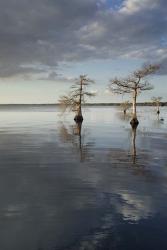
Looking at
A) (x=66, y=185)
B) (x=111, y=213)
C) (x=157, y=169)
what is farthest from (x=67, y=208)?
(x=157, y=169)

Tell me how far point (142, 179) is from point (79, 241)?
8.19 meters

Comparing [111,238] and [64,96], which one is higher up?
[64,96]

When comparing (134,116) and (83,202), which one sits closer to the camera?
(83,202)

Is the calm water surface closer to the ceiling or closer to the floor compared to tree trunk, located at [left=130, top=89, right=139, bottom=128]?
closer to the floor

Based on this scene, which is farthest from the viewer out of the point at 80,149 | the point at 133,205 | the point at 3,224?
the point at 80,149

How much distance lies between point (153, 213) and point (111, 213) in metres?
1.32

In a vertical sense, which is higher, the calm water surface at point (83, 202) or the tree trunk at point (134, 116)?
the tree trunk at point (134, 116)

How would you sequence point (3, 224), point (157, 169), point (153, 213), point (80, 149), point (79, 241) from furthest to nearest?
1. point (80, 149)
2. point (157, 169)
3. point (153, 213)
4. point (3, 224)
5. point (79, 241)

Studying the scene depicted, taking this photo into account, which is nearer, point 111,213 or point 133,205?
point 111,213

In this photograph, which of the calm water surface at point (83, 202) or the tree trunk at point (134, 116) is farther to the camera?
the tree trunk at point (134, 116)

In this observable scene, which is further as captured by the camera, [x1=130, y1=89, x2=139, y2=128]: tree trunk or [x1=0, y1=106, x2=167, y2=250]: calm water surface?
[x1=130, y1=89, x2=139, y2=128]: tree trunk

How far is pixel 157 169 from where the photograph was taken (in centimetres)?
1962

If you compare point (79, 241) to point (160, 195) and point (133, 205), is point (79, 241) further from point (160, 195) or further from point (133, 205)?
point (160, 195)

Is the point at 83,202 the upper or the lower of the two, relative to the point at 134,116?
lower
